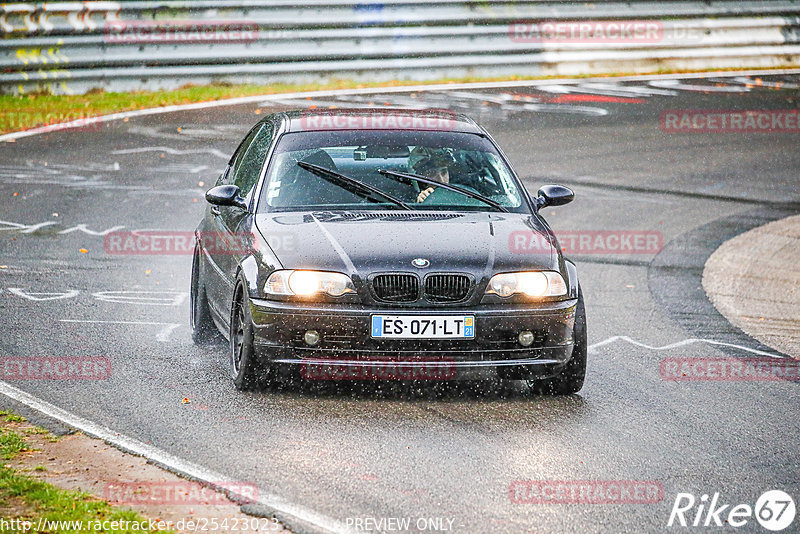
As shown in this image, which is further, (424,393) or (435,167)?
(435,167)

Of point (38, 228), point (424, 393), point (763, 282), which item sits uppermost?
point (424, 393)

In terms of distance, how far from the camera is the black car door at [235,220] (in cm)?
793

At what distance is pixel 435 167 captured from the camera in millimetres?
8477

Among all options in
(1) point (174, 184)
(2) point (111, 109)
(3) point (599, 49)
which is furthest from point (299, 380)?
(3) point (599, 49)

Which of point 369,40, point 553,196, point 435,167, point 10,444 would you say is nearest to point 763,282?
point 553,196

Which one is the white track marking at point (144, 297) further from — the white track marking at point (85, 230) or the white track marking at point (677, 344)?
the white track marking at point (677, 344)


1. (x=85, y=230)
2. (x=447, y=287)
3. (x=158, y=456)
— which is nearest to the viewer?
(x=158, y=456)

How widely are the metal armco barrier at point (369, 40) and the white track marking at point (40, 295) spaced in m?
11.7

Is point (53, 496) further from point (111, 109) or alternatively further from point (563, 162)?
point (111, 109)

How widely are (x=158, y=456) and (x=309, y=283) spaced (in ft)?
4.63

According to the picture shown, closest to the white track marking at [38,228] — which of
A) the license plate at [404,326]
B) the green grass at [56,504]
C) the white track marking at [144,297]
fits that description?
the white track marking at [144,297]

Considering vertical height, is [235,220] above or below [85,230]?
above

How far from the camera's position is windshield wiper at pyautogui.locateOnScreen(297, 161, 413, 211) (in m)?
8.09

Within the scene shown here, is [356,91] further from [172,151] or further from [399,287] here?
[399,287]
